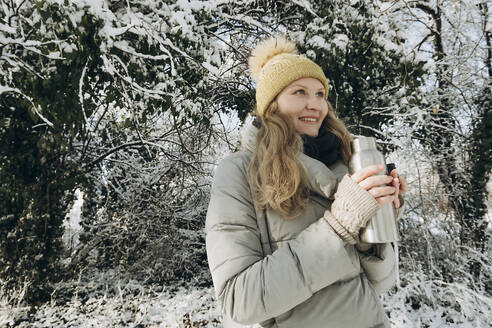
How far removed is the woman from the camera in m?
0.85

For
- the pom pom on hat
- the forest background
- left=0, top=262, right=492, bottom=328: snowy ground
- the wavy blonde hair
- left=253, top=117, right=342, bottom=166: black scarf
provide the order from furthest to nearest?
left=0, top=262, right=492, bottom=328: snowy ground, the forest background, the pom pom on hat, left=253, top=117, right=342, bottom=166: black scarf, the wavy blonde hair

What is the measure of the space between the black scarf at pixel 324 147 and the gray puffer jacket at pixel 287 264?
162 mm

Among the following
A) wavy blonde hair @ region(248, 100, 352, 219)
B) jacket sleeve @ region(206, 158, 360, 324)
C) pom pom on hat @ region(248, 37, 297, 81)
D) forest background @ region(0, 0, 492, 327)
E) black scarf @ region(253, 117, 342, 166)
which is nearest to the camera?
jacket sleeve @ region(206, 158, 360, 324)

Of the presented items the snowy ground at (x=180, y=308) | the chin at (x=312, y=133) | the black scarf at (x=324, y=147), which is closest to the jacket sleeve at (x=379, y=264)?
the black scarf at (x=324, y=147)

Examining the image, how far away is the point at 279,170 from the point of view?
104 centimetres

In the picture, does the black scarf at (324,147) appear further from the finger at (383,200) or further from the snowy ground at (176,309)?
the snowy ground at (176,309)

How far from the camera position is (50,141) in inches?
156

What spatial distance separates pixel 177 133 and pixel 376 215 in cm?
381

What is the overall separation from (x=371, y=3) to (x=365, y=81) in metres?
1.09

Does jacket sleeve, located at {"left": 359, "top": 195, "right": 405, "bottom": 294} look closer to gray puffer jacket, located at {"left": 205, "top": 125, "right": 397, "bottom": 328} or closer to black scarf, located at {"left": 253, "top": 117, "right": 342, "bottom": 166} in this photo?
gray puffer jacket, located at {"left": 205, "top": 125, "right": 397, "bottom": 328}

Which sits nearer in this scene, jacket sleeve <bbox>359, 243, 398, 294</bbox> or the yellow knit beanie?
jacket sleeve <bbox>359, 243, 398, 294</bbox>

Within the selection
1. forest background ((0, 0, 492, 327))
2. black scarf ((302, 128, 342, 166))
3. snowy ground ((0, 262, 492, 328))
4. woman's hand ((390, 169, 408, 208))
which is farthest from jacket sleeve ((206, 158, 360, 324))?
snowy ground ((0, 262, 492, 328))

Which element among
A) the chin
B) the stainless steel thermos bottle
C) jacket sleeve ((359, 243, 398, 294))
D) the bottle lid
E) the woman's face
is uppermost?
the woman's face

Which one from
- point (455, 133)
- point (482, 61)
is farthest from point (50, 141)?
point (482, 61)
